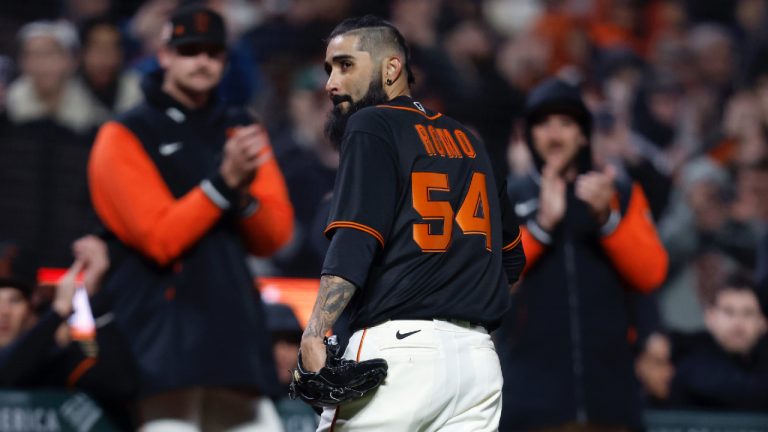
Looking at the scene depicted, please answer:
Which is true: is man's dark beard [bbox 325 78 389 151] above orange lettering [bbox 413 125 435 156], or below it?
above

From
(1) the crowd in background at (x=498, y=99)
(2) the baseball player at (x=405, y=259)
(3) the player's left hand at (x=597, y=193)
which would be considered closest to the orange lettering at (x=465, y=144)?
(2) the baseball player at (x=405, y=259)

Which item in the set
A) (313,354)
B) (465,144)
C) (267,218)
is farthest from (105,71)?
(313,354)

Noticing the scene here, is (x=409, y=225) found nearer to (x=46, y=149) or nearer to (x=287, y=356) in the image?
(x=287, y=356)

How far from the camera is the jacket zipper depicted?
185 inches

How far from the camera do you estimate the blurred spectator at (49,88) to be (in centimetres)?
743

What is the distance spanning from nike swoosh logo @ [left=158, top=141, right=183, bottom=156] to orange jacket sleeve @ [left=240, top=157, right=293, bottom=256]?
318 millimetres

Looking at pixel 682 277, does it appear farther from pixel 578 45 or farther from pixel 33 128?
pixel 33 128

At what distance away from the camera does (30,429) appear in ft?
16.8

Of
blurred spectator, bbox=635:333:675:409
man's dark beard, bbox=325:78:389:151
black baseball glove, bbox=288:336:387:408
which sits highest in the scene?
man's dark beard, bbox=325:78:389:151

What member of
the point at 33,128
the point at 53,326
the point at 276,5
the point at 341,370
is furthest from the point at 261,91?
the point at 341,370

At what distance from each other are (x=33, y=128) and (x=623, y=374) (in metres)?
4.15

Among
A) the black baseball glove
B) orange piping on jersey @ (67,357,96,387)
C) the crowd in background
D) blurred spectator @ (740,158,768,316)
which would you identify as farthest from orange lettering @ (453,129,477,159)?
blurred spectator @ (740,158,768,316)

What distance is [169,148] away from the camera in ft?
15.2

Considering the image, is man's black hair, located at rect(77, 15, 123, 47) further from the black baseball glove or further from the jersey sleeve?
the black baseball glove
